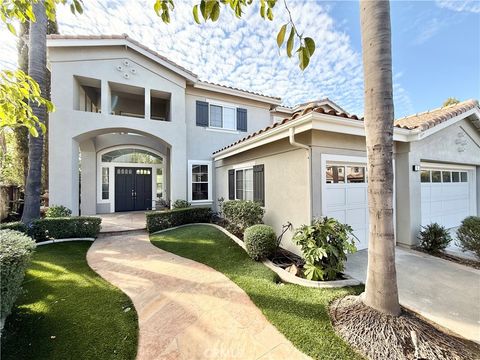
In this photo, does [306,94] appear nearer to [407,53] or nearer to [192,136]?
[407,53]

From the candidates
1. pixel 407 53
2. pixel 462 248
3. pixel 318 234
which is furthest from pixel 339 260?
pixel 407 53

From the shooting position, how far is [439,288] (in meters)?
4.20

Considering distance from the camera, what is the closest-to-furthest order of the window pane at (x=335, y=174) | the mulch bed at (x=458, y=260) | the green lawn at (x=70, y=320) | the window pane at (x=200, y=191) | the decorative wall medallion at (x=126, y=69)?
1. the green lawn at (x=70, y=320)
2. the mulch bed at (x=458, y=260)
3. the window pane at (x=335, y=174)
4. the decorative wall medallion at (x=126, y=69)
5. the window pane at (x=200, y=191)

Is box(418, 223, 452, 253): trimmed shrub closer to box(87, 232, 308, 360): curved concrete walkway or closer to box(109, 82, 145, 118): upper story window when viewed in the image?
box(87, 232, 308, 360): curved concrete walkway

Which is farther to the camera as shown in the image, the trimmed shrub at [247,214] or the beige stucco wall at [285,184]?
the trimmed shrub at [247,214]

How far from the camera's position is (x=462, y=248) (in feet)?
20.6

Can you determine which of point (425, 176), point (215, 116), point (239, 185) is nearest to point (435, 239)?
point (425, 176)

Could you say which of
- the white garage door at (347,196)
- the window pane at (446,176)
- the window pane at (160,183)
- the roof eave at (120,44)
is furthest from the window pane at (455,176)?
the window pane at (160,183)

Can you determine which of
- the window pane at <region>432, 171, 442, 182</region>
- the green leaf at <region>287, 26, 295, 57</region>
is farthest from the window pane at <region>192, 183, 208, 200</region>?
the green leaf at <region>287, 26, 295, 57</region>

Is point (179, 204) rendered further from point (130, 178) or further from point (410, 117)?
point (410, 117)

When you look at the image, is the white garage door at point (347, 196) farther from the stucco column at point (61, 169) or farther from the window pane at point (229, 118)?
the stucco column at point (61, 169)

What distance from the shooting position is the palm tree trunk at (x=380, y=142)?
2.97 meters

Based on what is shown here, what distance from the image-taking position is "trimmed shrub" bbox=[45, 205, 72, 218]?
26.4ft

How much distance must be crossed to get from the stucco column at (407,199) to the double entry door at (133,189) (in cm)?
1322
